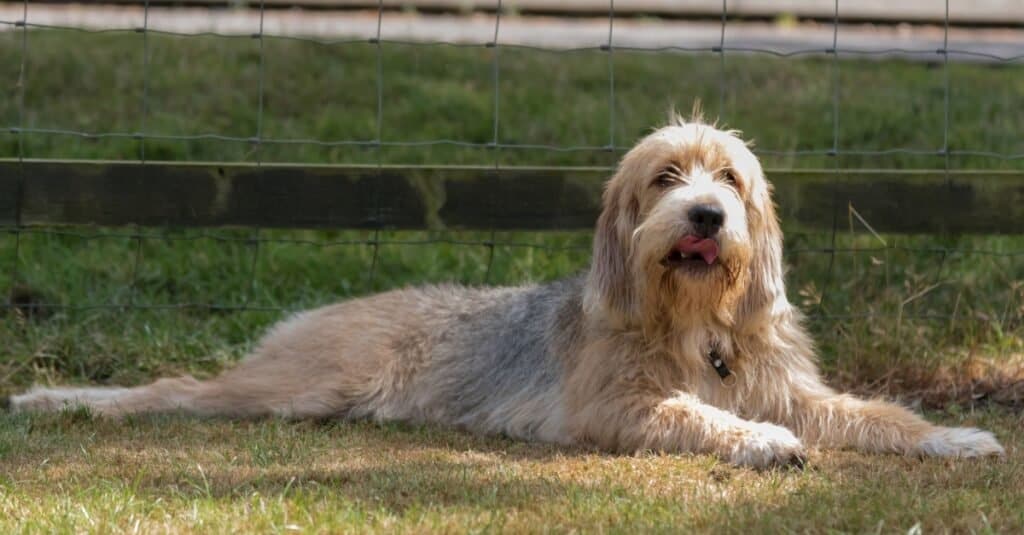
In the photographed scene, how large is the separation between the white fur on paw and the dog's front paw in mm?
579

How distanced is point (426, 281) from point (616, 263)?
2619 mm

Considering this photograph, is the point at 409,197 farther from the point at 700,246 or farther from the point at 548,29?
the point at 548,29

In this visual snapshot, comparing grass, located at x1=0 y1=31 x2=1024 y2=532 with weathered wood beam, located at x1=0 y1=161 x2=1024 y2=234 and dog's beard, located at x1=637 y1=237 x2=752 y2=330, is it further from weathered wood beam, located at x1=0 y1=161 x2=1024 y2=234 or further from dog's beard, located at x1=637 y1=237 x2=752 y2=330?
dog's beard, located at x1=637 y1=237 x2=752 y2=330

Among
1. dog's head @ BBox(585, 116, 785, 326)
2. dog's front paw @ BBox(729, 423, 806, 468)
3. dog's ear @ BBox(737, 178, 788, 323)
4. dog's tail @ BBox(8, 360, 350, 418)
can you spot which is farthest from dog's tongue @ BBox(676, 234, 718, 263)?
dog's tail @ BBox(8, 360, 350, 418)

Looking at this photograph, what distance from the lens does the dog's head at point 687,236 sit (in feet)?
18.5

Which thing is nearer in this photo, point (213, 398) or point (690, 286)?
point (690, 286)

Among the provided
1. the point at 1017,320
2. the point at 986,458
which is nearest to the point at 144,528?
the point at 986,458

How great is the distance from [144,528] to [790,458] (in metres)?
2.34

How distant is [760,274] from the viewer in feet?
19.5

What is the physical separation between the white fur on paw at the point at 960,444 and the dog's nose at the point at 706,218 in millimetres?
1182

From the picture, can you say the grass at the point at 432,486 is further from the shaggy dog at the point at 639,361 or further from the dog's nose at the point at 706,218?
the dog's nose at the point at 706,218

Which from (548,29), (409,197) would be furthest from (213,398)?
(548,29)

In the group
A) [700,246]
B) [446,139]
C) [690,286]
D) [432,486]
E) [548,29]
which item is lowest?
[432,486]

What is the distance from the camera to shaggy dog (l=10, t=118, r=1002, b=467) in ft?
18.8
